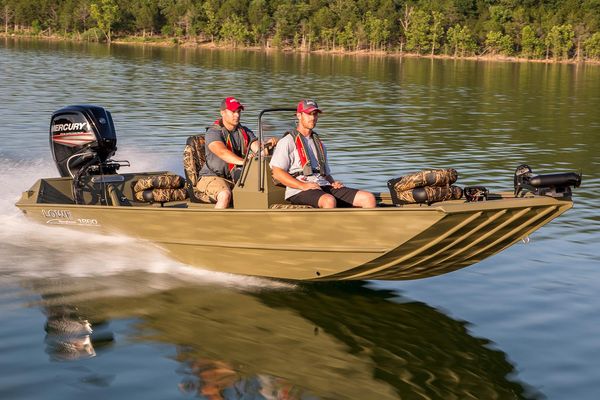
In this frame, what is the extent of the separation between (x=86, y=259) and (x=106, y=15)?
388ft

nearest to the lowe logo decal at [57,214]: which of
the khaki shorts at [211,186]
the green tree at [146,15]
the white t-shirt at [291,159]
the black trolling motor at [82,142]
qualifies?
the black trolling motor at [82,142]

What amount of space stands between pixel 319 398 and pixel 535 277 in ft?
14.1

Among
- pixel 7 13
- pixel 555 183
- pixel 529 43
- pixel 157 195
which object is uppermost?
pixel 7 13

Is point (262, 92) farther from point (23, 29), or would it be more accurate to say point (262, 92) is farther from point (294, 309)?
point (23, 29)

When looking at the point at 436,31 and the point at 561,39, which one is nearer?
the point at 561,39

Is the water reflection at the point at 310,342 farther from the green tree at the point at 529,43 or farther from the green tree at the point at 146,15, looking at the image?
the green tree at the point at 146,15

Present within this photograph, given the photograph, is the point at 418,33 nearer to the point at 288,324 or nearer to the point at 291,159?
the point at 291,159

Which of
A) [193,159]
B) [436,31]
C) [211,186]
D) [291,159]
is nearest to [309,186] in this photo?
[291,159]

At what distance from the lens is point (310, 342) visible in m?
8.30

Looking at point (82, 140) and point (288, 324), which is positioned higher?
point (82, 140)

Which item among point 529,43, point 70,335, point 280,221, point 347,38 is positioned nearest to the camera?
point 70,335

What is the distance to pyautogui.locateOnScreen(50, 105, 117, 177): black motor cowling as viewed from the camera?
11180 millimetres

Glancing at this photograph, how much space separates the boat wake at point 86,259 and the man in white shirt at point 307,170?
1.30 m

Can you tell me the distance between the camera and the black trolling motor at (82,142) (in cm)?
1117
